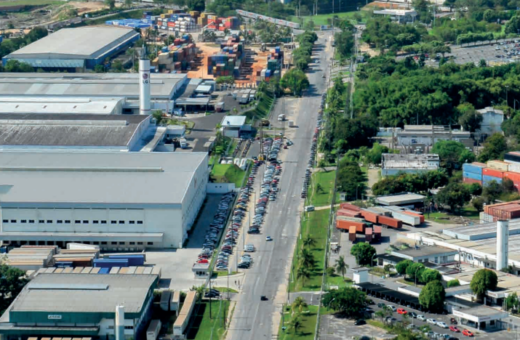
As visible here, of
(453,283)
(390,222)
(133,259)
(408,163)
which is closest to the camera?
(453,283)

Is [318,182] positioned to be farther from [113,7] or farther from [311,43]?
[113,7]

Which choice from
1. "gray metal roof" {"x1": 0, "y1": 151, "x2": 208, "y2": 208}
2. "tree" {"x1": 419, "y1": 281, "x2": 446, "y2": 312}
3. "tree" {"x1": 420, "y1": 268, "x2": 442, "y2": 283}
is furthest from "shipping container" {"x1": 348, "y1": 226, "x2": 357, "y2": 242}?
"tree" {"x1": 419, "y1": 281, "x2": 446, "y2": 312}

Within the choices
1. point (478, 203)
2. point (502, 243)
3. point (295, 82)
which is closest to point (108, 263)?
point (502, 243)

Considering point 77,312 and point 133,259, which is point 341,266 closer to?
point 133,259

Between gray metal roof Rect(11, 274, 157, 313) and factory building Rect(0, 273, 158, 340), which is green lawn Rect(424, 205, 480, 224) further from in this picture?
factory building Rect(0, 273, 158, 340)

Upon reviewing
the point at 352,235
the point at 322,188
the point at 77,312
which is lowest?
the point at 322,188

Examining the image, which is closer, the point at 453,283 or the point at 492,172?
the point at 453,283

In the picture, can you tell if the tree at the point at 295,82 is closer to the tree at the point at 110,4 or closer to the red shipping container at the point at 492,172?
the red shipping container at the point at 492,172

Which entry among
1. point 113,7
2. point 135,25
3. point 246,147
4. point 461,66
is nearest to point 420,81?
point 461,66

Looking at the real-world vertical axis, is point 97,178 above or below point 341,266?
above
